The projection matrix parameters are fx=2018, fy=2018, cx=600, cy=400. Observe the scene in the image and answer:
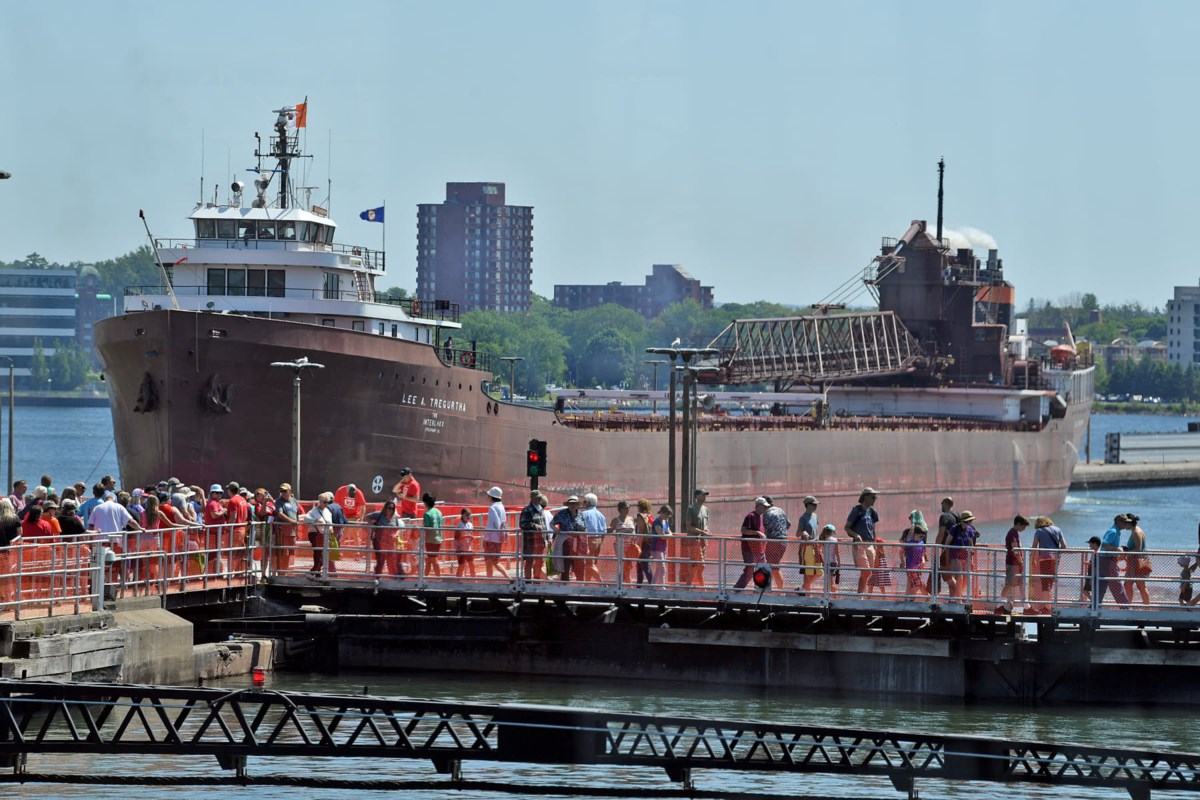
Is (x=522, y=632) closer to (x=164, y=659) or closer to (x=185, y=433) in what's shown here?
(x=164, y=659)

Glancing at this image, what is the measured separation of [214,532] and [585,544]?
5187 mm

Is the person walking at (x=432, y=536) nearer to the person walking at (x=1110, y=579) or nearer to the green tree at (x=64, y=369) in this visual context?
the person walking at (x=1110, y=579)

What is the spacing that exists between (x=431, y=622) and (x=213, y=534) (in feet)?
10.9

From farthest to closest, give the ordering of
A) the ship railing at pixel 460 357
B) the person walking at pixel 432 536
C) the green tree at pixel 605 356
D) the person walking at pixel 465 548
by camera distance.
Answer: the green tree at pixel 605 356
the ship railing at pixel 460 357
the person walking at pixel 432 536
the person walking at pixel 465 548

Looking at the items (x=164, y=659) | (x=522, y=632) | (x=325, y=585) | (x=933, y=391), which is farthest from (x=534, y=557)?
(x=933, y=391)

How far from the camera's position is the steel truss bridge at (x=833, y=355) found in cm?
8212

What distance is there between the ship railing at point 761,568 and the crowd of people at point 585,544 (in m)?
0.02

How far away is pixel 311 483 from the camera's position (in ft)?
149

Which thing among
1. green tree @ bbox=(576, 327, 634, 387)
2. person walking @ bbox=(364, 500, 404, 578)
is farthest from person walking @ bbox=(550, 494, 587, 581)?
green tree @ bbox=(576, 327, 634, 387)

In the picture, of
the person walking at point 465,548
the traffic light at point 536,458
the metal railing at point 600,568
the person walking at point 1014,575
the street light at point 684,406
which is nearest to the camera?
the metal railing at point 600,568

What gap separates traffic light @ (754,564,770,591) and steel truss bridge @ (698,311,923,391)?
5591cm

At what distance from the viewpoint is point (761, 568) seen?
2489 cm

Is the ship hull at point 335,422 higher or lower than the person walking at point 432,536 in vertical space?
higher

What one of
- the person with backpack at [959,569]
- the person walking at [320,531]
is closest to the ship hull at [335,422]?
the person walking at [320,531]
